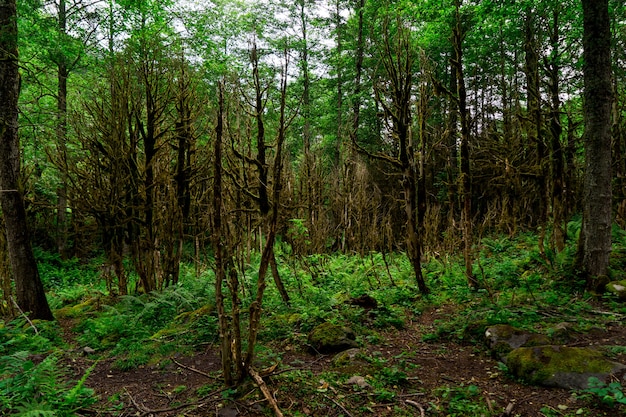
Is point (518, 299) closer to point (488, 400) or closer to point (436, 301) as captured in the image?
point (436, 301)

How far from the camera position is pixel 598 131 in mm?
5695

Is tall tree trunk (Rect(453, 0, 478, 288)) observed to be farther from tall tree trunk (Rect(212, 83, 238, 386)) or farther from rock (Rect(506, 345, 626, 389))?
tall tree trunk (Rect(212, 83, 238, 386))

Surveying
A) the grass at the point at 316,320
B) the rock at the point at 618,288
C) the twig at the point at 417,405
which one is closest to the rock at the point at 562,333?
the grass at the point at 316,320

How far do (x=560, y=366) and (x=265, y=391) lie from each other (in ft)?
9.36

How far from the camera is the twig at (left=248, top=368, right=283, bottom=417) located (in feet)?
10.1

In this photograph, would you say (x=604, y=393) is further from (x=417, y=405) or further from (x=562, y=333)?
(x=562, y=333)

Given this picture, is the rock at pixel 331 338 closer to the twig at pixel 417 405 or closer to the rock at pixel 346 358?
the rock at pixel 346 358

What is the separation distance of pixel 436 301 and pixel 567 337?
230 centimetres

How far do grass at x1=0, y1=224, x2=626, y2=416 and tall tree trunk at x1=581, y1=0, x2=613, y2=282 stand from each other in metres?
0.71

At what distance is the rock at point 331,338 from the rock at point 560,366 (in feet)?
6.08

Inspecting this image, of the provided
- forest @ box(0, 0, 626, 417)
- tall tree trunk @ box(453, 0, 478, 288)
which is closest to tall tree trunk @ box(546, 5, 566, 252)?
forest @ box(0, 0, 626, 417)

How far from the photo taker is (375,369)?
4.06m

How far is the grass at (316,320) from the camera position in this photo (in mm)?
3561

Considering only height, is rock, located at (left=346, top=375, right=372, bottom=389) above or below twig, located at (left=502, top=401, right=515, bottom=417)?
below
